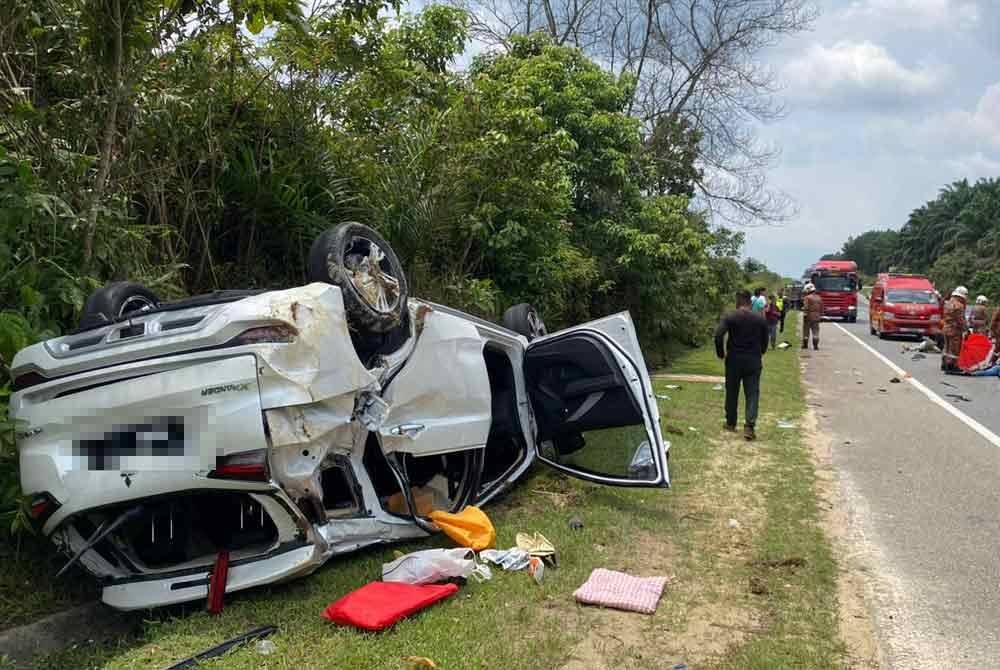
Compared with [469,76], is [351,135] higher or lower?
lower

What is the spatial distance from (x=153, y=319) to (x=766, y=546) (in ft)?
12.9

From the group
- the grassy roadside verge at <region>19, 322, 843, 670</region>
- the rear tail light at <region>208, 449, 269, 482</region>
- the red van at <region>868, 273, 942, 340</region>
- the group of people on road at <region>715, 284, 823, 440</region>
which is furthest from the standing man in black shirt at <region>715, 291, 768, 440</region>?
the red van at <region>868, 273, 942, 340</region>

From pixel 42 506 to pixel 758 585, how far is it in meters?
3.70

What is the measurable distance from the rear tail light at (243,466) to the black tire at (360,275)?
1187 mm

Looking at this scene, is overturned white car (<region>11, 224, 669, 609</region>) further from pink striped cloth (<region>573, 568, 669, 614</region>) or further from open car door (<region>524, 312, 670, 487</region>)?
pink striped cloth (<region>573, 568, 669, 614</region>)

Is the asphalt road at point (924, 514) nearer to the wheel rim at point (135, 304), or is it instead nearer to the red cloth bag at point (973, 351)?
the red cloth bag at point (973, 351)

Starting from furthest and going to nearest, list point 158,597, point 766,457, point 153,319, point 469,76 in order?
point 469,76
point 766,457
point 153,319
point 158,597

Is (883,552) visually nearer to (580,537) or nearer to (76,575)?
(580,537)

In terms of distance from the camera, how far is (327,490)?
15.8 feet

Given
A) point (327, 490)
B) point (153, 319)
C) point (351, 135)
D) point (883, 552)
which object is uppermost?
point (351, 135)

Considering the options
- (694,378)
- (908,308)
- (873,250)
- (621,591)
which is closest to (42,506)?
(621,591)

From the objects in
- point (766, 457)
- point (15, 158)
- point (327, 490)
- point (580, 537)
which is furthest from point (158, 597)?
point (766, 457)

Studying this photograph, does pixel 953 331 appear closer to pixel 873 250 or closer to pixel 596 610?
pixel 596 610

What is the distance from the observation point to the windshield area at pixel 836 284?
36.3 metres
